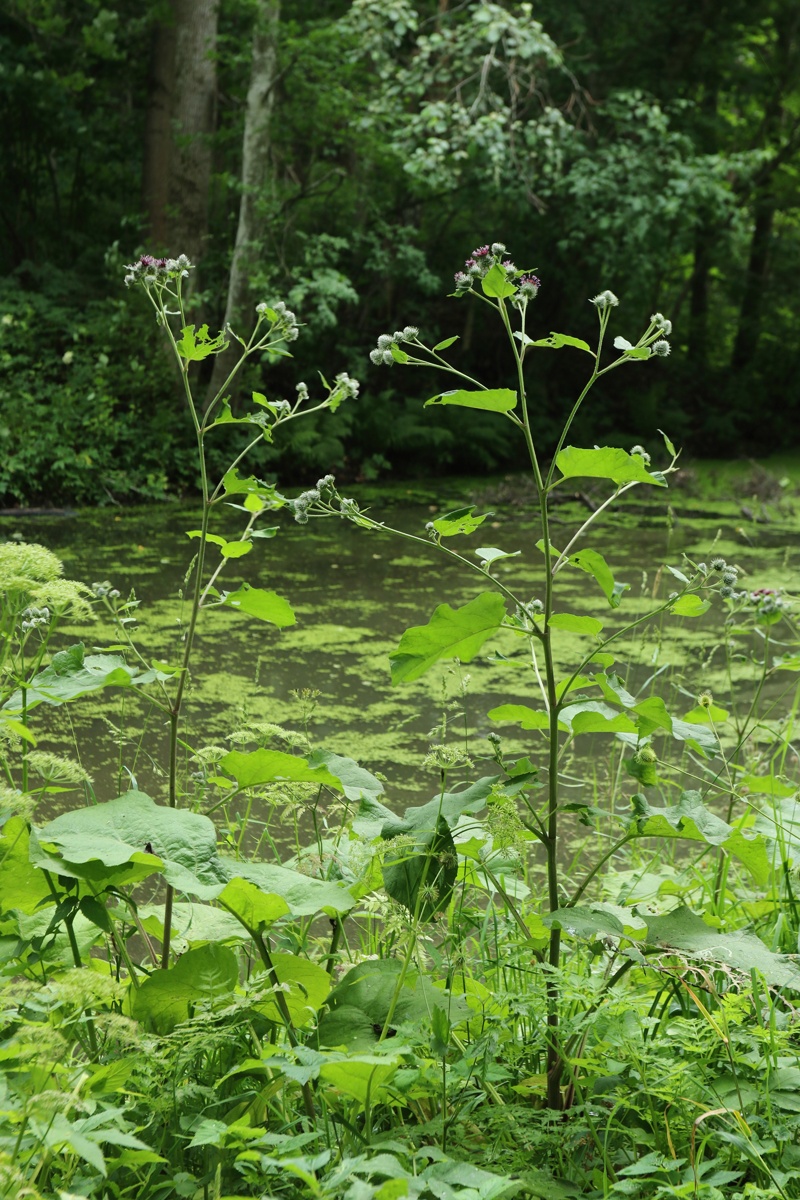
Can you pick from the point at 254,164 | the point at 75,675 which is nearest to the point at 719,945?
the point at 75,675

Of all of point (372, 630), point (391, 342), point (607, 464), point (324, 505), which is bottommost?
point (372, 630)

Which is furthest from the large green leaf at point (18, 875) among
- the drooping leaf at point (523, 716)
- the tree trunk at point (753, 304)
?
the tree trunk at point (753, 304)

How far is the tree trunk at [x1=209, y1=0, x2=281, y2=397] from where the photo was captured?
682 centimetres

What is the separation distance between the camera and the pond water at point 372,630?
9.73 ft

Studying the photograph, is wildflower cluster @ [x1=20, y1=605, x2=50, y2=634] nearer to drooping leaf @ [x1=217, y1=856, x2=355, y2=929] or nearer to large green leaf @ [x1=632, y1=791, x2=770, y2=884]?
drooping leaf @ [x1=217, y1=856, x2=355, y2=929]

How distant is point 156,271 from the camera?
1.50m

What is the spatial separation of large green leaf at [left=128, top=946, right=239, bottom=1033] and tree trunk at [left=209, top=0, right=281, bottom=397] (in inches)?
235

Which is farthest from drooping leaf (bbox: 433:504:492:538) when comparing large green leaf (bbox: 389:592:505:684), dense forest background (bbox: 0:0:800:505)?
dense forest background (bbox: 0:0:800:505)

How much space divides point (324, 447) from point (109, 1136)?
22.0ft

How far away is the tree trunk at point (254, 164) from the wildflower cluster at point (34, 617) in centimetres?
526

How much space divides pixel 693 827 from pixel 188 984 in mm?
589

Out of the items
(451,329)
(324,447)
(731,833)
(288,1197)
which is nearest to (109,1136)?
(288,1197)

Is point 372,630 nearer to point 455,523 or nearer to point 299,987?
point 455,523

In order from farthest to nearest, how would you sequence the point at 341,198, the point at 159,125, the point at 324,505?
the point at 159,125 → the point at 341,198 → the point at 324,505
